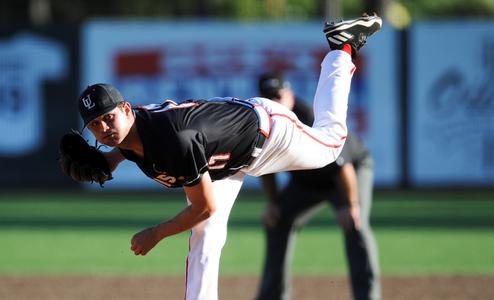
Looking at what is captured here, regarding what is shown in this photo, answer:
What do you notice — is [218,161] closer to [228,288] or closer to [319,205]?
[319,205]

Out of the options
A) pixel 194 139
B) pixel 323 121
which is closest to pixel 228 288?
pixel 323 121

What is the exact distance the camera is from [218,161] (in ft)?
20.3

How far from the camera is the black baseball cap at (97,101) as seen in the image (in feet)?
18.5

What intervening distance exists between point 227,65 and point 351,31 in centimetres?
1192

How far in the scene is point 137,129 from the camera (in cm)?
580

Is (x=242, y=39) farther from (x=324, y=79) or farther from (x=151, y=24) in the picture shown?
(x=324, y=79)

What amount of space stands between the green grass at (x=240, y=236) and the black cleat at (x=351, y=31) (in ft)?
13.5

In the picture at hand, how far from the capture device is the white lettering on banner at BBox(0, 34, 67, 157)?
18859mm

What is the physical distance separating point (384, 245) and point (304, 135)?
20.2ft

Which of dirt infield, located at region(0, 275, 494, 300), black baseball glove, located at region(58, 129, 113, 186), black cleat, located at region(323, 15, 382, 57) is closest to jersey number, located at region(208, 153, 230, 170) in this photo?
black baseball glove, located at region(58, 129, 113, 186)

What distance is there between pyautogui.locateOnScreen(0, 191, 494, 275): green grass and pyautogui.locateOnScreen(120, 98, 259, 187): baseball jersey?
14.8ft

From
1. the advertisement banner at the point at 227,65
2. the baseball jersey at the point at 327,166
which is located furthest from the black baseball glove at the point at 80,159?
the advertisement banner at the point at 227,65

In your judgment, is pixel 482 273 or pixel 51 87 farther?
pixel 51 87

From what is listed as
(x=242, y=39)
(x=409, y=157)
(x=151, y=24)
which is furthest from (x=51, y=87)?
(x=409, y=157)
